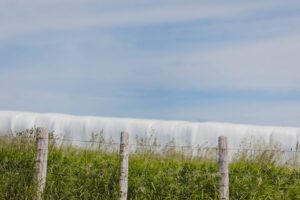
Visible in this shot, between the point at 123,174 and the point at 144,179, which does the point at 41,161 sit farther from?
the point at 144,179

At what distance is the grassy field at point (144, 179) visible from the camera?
10.8m

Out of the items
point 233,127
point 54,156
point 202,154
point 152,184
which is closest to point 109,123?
point 233,127

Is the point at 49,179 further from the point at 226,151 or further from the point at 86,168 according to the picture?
the point at 226,151

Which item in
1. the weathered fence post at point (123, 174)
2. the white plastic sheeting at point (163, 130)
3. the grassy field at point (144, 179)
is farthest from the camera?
the white plastic sheeting at point (163, 130)

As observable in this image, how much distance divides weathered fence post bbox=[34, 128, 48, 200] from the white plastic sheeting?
6.24 m

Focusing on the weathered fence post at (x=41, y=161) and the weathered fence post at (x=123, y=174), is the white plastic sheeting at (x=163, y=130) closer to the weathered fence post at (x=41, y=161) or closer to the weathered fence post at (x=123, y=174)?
the weathered fence post at (x=123, y=174)

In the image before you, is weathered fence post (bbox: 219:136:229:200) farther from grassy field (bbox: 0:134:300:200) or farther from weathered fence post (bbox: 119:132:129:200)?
weathered fence post (bbox: 119:132:129:200)

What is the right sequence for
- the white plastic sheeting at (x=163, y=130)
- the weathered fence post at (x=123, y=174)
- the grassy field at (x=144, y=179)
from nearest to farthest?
the weathered fence post at (x=123, y=174), the grassy field at (x=144, y=179), the white plastic sheeting at (x=163, y=130)

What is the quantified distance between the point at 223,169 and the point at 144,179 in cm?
145

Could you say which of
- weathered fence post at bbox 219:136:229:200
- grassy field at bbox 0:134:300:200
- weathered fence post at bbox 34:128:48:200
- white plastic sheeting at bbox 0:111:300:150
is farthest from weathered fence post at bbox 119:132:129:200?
white plastic sheeting at bbox 0:111:300:150

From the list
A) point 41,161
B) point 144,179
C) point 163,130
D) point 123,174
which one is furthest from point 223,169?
point 163,130

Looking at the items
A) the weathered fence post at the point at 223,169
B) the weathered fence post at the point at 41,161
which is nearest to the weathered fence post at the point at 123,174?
the weathered fence post at the point at 41,161

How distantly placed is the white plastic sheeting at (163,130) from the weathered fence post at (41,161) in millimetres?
6237

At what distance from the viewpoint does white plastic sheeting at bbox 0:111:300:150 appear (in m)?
17.7
